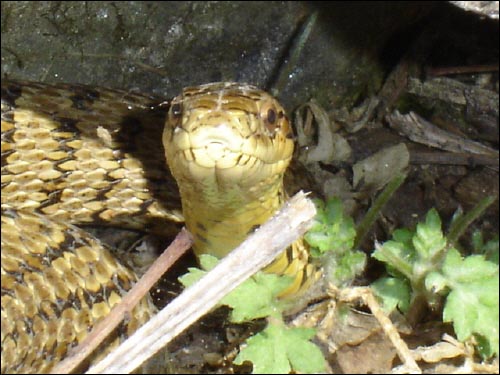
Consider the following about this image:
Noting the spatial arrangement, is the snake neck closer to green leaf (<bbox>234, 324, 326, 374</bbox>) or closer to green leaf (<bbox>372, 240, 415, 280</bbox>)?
green leaf (<bbox>372, 240, 415, 280</bbox>)

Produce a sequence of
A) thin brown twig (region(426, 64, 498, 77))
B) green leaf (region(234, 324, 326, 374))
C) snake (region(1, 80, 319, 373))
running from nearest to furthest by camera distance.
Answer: green leaf (region(234, 324, 326, 374))
snake (region(1, 80, 319, 373))
thin brown twig (region(426, 64, 498, 77))

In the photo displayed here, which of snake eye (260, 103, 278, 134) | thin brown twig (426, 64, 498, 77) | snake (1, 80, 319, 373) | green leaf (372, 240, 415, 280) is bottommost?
snake (1, 80, 319, 373)

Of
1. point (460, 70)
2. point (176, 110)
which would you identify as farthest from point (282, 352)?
point (460, 70)

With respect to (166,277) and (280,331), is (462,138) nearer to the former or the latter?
(166,277)

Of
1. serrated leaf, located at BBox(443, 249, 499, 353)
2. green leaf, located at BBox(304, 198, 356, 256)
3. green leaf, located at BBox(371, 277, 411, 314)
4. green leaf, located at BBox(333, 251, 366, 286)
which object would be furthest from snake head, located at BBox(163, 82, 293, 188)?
serrated leaf, located at BBox(443, 249, 499, 353)

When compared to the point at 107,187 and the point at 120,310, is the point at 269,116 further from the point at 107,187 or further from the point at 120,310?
the point at 107,187

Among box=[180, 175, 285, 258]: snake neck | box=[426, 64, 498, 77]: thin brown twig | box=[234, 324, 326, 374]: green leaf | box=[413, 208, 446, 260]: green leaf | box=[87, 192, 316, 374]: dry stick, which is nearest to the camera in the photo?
box=[87, 192, 316, 374]: dry stick
